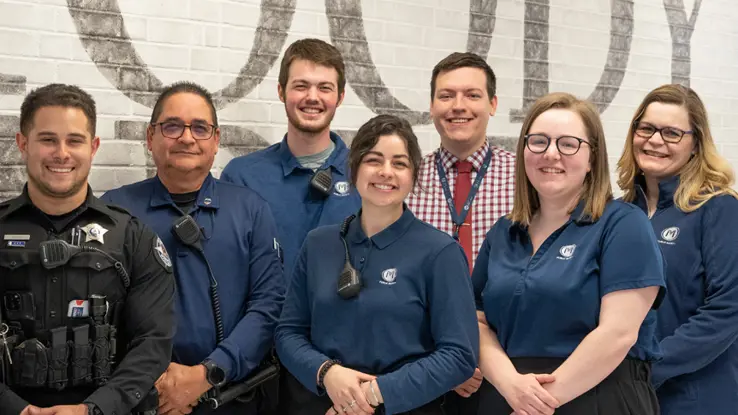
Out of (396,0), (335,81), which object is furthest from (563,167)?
(396,0)

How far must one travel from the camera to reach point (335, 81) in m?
2.92

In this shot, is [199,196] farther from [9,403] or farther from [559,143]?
[559,143]

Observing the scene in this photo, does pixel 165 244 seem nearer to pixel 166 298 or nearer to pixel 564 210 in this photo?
pixel 166 298

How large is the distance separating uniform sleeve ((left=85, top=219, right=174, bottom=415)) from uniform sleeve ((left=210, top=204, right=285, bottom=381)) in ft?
0.72

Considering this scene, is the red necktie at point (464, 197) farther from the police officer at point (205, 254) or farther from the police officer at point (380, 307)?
the police officer at point (205, 254)

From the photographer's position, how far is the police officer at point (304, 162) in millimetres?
2770

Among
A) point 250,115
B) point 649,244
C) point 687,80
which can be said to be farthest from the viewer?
point 687,80

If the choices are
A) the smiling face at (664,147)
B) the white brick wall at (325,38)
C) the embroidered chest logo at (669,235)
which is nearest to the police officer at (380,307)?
the embroidered chest logo at (669,235)

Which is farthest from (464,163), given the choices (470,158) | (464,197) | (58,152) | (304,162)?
(58,152)

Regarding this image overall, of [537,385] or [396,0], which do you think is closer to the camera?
[537,385]

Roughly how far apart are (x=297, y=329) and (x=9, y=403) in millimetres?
789

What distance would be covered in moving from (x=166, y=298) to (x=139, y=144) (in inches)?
40.1

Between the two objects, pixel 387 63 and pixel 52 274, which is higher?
pixel 387 63

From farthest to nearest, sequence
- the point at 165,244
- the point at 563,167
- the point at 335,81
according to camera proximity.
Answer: the point at 335,81 < the point at 165,244 < the point at 563,167
